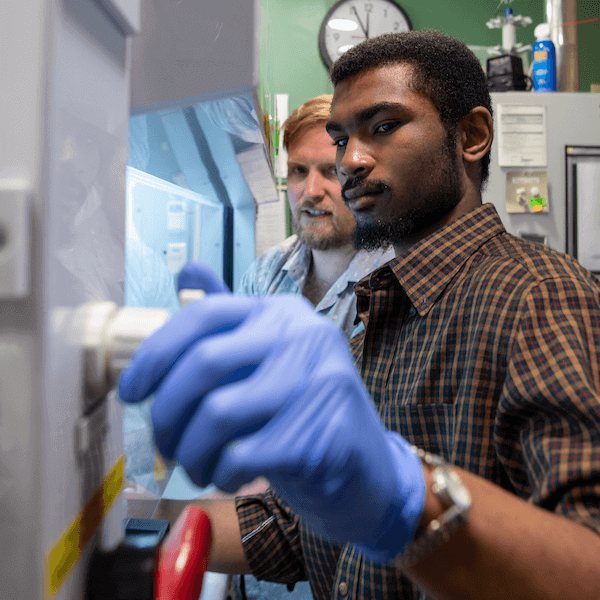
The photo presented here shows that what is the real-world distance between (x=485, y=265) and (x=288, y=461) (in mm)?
589

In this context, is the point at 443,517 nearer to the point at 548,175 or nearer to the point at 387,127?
the point at 387,127

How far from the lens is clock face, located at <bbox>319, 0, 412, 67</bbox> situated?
8.48 feet

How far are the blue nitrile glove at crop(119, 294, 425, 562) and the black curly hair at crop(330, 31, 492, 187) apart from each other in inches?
33.5

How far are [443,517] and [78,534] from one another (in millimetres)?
280

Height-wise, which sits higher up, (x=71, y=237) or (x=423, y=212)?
(x=423, y=212)

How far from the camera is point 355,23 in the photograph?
8.48ft

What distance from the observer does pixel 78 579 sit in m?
0.31

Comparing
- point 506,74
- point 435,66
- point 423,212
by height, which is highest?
point 506,74

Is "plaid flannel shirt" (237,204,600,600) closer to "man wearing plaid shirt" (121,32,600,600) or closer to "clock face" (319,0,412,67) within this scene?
"man wearing plaid shirt" (121,32,600,600)

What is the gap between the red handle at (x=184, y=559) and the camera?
360mm

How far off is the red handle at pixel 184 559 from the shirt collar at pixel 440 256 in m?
0.50

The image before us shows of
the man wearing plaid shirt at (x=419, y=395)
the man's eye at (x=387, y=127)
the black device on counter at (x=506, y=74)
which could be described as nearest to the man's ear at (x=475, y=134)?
the man wearing plaid shirt at (x=419, y=395)

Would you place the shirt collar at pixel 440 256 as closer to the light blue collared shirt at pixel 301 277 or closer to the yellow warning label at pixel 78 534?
the yellow warning label at pixel 78 534

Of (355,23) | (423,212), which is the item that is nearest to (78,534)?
(423,212)
